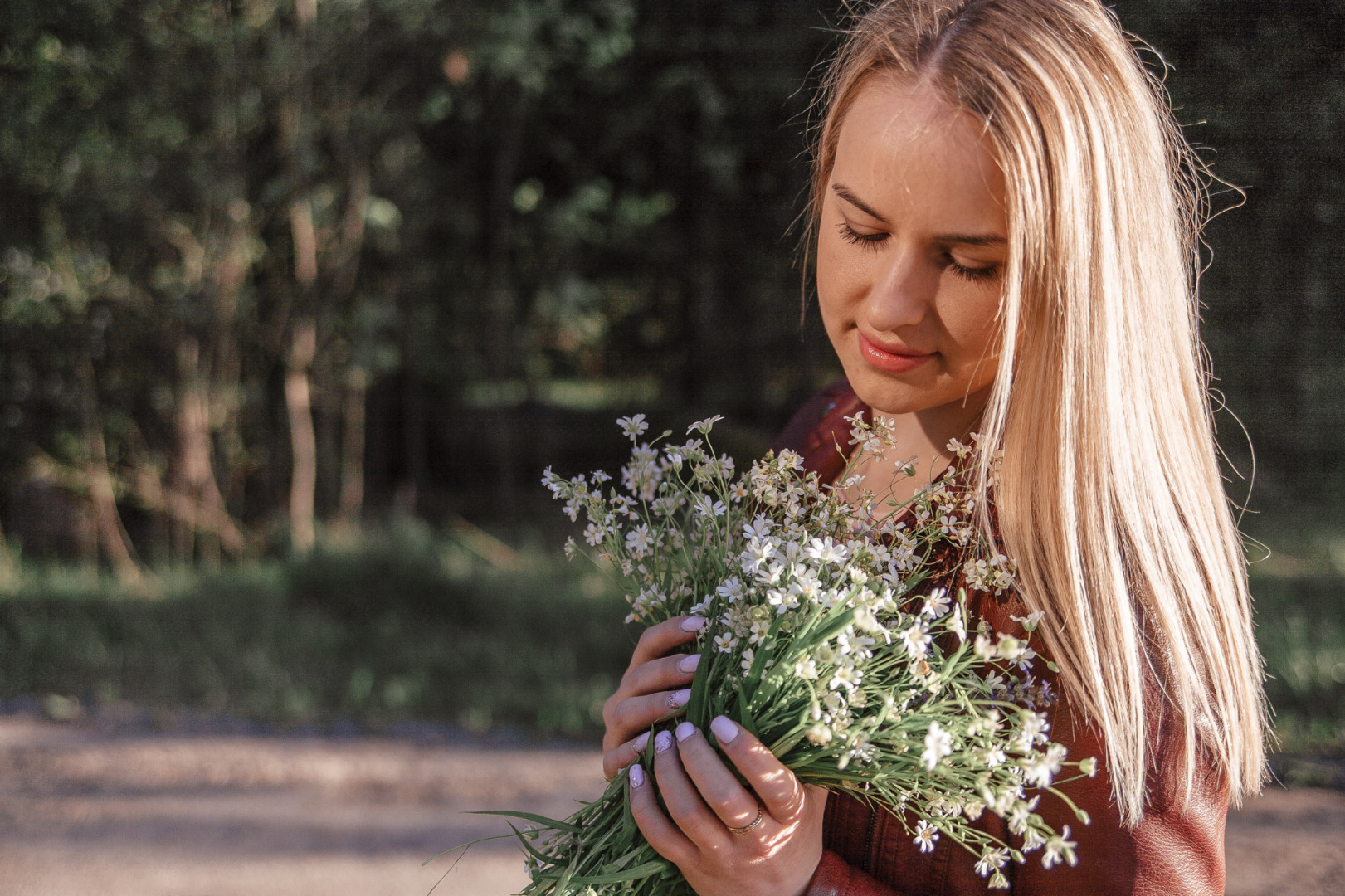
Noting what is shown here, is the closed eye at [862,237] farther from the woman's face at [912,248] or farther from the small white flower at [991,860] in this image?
the small white flower at [991,860]

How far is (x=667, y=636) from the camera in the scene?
127 cm

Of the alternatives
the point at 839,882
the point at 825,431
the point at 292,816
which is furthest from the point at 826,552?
the point at 292,816

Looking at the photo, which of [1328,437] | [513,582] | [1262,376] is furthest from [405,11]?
[1328,437]

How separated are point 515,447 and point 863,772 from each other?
23.7 feet

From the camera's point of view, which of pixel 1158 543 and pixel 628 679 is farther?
pixel 628 679

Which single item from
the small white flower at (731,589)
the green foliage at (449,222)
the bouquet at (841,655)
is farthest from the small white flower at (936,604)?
the green foliage at (449,222)

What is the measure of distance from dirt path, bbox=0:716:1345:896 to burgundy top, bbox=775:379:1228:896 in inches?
103

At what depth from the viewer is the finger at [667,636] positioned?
1239mm

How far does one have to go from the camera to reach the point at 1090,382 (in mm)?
1122

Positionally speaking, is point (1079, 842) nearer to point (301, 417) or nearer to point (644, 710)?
point (644, 710)

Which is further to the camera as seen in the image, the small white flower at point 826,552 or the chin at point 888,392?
the chin at point 888,392

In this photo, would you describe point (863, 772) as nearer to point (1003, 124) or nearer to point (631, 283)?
point (1003, 124)

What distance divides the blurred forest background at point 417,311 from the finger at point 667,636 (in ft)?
12.4

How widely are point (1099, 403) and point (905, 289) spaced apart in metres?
0.27
